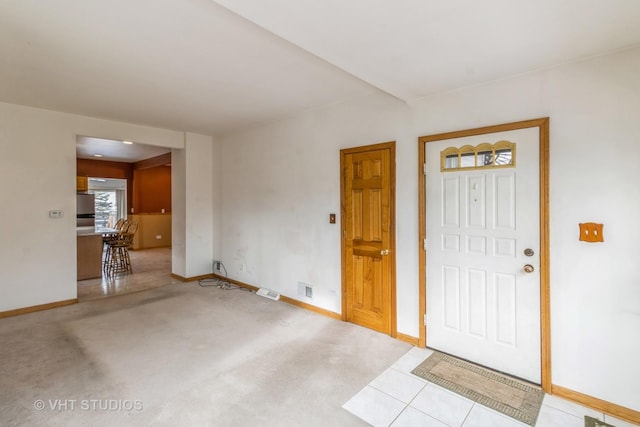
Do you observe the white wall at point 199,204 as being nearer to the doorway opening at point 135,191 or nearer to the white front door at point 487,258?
the doorway opening at point 135,191

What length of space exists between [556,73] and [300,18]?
200 cm

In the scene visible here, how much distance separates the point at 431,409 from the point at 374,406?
39cm

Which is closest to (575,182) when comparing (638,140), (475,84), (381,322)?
(638,140)

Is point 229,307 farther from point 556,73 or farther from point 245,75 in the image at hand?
point 556,73

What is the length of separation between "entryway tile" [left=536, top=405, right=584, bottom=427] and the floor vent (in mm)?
3223

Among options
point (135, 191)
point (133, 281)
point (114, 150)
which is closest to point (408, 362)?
point (133, 281)

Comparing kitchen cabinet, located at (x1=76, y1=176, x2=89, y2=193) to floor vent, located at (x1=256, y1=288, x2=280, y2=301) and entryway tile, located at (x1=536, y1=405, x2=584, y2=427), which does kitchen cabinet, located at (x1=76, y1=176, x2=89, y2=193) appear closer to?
floor vent, located at (x1=256, y1=288, x2=280, y2=301)

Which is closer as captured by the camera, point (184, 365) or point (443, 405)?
point (443, 405)

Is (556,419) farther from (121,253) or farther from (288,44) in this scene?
(121,253)

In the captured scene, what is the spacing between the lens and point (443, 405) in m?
2.25

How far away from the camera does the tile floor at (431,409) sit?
2.08 meters

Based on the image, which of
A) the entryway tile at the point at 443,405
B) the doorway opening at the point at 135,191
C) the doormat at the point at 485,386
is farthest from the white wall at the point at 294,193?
the doorway opening at the point at 135,191

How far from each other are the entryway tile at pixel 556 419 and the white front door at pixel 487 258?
1.04 ft

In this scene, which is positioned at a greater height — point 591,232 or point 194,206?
point 194,206
